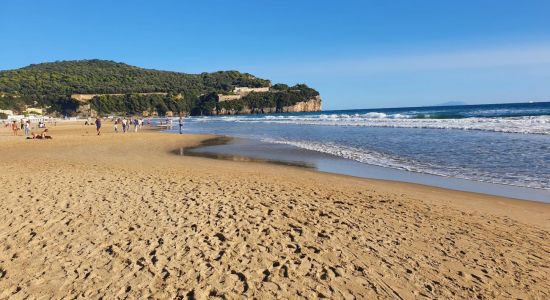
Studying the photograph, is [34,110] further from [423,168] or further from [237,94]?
[423,168]

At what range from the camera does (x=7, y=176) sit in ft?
39.2

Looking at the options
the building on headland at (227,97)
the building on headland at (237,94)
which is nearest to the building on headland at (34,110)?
the building on headland at (227,97)

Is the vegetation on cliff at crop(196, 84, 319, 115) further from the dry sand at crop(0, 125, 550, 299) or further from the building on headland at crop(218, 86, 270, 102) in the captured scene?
the dry sand at crop(0, 125, 550, 299)

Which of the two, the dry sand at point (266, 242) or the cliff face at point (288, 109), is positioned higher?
the cliff face at point (288, 109)

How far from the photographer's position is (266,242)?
5.97 metres

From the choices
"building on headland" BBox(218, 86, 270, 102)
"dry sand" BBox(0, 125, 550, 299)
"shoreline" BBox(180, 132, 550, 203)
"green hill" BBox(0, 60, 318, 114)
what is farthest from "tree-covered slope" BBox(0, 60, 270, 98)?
"dry sand" BBox(0, 125, 550, 299)

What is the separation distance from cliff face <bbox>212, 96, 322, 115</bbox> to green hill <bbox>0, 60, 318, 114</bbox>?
2897 millimetres

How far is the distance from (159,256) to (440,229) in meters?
4.97

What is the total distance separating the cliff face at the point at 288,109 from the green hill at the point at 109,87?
2.90 metres

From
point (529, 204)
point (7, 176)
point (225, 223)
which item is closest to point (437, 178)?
point (529, 204)

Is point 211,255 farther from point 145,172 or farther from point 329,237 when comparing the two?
point 145,172

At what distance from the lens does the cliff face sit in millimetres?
145125

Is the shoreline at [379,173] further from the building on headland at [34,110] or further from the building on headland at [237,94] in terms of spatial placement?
the building on headland at [237,94]

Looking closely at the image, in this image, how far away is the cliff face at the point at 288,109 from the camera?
14512 centimetres
